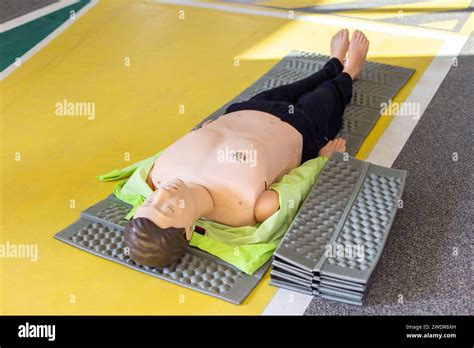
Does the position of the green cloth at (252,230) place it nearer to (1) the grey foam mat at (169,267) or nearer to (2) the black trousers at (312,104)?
(1) the grey foam mat at (169,267)

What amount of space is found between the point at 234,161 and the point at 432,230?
85cm

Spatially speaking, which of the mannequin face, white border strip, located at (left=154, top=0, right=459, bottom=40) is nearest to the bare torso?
the mannequin face

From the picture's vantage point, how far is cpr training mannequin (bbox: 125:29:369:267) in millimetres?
2484

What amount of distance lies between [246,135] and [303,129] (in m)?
0.33

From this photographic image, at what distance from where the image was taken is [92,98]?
3934 millimetres

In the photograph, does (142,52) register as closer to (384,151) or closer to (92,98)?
(92,98)

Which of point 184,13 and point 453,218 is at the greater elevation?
point 184,13

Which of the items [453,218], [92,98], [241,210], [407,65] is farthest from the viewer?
[407,65]

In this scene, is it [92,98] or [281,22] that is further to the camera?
[281,22]

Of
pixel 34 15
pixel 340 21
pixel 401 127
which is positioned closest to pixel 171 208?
pixel 401 127

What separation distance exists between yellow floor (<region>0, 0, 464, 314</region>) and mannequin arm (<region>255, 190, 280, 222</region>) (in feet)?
1.07

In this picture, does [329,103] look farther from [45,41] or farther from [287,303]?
[45,41]

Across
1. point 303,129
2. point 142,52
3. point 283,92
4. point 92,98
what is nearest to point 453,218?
point 303,129

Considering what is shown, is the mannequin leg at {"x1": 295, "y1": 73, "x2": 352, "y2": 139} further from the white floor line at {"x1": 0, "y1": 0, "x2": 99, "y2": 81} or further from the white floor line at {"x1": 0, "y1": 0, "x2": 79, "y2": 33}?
the white floor line at {"x1": 0, "y1": 0, "x2": 79, "y2": 33}
